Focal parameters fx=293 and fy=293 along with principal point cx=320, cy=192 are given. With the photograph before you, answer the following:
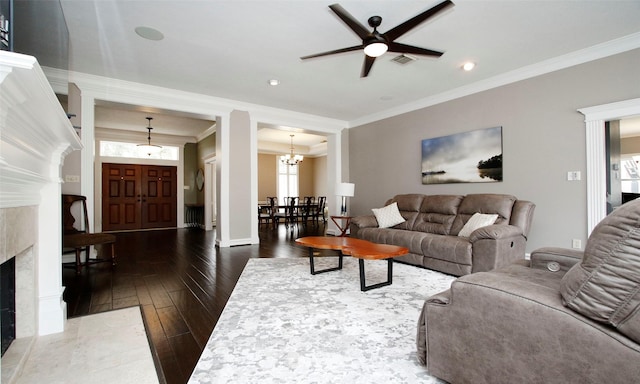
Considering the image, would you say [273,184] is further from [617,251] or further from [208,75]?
[617,251]

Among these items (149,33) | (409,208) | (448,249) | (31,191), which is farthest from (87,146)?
(448,249)

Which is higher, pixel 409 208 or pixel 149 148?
pixel 149 148

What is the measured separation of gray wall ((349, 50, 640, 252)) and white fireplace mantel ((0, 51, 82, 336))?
4941 mm

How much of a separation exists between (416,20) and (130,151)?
832cm

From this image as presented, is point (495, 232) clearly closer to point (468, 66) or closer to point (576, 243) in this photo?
point (576, 243)

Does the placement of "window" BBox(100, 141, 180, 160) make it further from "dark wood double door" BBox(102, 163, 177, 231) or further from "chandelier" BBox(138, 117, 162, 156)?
"dark wood double door" BBox(102, 163, 177, 231)

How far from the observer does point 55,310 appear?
6.75 feet

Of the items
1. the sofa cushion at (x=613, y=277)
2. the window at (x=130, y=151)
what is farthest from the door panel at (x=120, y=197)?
the sofa cushion at (x=613, y=277)

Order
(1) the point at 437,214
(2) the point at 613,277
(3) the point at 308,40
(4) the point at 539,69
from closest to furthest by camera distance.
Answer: (2) the point at 613,277
(3) the point at 308,40
(4) the point at 539,69
(1) the point at 437,214

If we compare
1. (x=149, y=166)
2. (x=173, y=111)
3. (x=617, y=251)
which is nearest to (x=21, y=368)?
(x=617, y=251)

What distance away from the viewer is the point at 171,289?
9.80 ft

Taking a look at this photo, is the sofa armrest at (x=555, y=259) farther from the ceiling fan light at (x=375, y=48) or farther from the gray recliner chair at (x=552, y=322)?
the ceiling fan light at (x=375, y=48)

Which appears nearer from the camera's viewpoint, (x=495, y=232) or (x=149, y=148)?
(x=495, y=232)

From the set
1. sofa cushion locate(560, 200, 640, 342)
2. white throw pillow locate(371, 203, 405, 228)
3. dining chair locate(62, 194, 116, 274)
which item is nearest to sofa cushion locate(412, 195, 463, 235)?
white throw pillow locate(371, 203, 405, 228)
